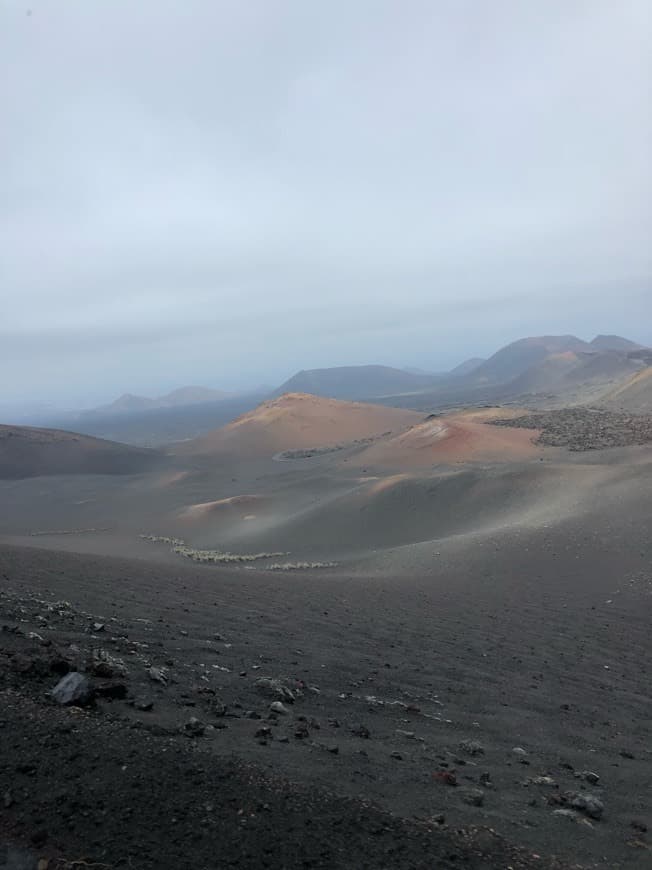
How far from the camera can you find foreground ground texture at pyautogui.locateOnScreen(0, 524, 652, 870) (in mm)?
3326

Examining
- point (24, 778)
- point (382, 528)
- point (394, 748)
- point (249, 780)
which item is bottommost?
point (382, 528)

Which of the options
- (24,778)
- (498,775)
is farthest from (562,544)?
(24,778)

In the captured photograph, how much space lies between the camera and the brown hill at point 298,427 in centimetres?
6062

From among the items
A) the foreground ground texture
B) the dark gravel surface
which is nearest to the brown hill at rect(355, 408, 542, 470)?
the dark gravel surface

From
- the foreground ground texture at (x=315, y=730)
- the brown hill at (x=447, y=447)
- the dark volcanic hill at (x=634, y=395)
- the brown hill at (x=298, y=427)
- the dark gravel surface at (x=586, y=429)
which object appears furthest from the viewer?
the brown hill at (x=298, y=427)

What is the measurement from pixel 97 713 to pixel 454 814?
2.69m

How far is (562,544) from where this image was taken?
49.0ft

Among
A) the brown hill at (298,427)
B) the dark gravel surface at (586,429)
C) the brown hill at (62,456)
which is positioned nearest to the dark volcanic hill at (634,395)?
the dark gravel surface at (586,429)

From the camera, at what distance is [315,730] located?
5121 millimetres

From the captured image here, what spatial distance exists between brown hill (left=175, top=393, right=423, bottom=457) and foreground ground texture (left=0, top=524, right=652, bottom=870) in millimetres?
46857

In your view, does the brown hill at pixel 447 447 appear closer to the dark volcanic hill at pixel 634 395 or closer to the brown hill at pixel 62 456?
the brown hill at pixel 62 456

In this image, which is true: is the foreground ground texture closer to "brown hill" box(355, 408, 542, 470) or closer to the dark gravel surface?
the dark gravel surface

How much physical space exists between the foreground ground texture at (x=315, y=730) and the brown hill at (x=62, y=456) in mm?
43772

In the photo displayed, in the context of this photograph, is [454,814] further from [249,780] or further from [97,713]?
[97,713]
